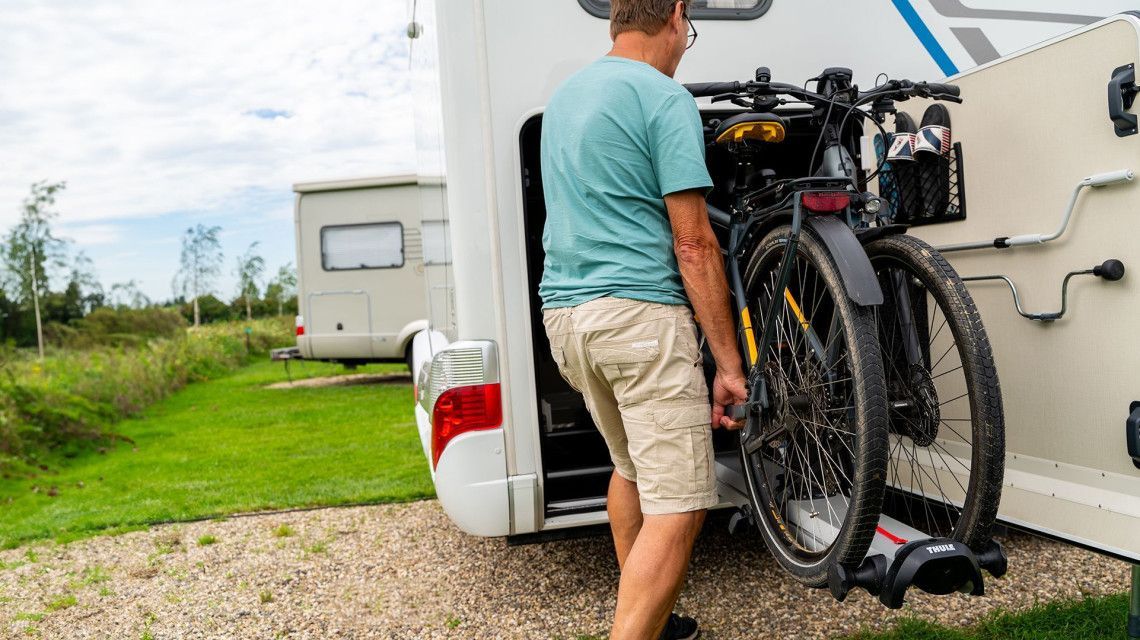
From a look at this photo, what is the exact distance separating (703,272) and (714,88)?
65cm

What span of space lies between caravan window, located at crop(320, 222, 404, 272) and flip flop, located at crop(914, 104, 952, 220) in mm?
8570

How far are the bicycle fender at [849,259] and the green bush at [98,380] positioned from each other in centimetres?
662

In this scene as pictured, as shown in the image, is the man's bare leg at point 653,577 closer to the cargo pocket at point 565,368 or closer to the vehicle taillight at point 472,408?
the cargo pocket at point 565,368

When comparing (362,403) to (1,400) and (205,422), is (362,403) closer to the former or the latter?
(205,422)

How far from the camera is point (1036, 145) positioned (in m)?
2.51

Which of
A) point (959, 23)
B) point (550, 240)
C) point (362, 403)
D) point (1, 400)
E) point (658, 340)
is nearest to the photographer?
point (658, 340)

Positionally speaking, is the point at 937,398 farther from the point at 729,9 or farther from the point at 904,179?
the point at 729,9

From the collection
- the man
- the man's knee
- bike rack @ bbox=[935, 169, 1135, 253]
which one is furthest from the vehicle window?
bike rack @ bbox=[935, 169, 1135, 253]

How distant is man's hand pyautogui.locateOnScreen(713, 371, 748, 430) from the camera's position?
7.68 feet

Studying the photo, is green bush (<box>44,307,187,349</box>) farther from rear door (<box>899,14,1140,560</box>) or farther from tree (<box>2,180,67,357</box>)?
rear door (<box>899,14,1140,560</box>)

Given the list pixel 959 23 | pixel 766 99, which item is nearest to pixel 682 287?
pixel 766 99

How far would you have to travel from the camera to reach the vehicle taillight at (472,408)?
9.52ft

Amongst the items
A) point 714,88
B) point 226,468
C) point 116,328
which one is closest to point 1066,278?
point 714,88

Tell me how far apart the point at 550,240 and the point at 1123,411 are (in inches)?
64.8
